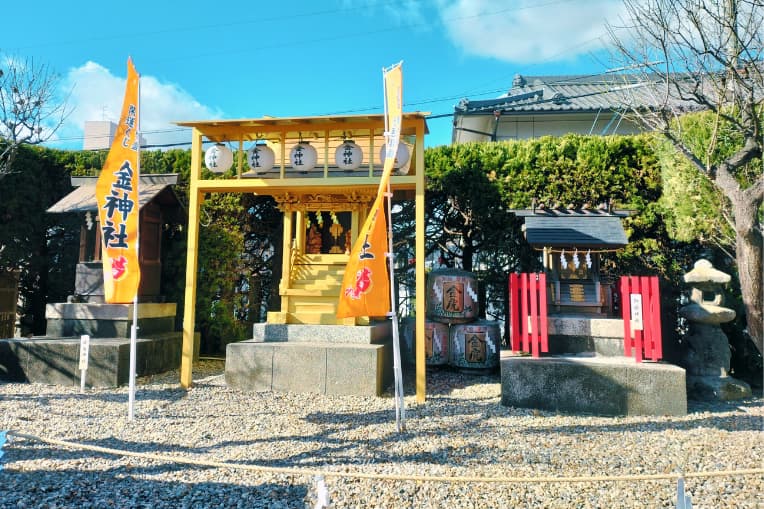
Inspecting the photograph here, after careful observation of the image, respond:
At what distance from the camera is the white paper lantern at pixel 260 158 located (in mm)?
6902

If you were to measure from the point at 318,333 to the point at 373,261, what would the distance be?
250cm

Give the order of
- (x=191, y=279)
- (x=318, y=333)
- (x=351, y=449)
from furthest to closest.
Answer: (x=318, y=333) < (x=191, y=279) < (x=351, y=449)

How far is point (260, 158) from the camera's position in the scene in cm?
690

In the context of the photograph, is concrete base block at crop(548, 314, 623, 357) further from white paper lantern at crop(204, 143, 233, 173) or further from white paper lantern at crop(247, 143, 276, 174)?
white paper lantern at crop(204, 143, 233, 173)

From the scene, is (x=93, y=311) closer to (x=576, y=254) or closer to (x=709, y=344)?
(x=576, y=254)

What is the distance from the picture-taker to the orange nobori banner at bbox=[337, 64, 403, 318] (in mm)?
4945

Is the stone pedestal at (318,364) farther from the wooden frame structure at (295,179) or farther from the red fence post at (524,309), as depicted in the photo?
the red fence post at (524,309)

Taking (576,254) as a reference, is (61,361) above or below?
below

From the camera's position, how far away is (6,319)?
9.26 meters

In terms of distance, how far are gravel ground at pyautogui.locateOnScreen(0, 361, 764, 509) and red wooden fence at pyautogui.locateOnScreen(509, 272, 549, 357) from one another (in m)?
0.89

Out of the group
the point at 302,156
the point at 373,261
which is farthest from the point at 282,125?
the point at 373,261

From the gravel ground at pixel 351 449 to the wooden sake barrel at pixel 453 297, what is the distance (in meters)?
1.43

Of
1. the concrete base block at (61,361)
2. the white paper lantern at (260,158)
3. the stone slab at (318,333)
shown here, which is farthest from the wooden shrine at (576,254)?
the concrete base block at (61,361)

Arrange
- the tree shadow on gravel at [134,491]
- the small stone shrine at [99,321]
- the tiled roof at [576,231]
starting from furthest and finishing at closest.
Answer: the small stone shrine at [99,321] → the tiled roof at [576,231] → the tree shadow on gravel at [134,491]
